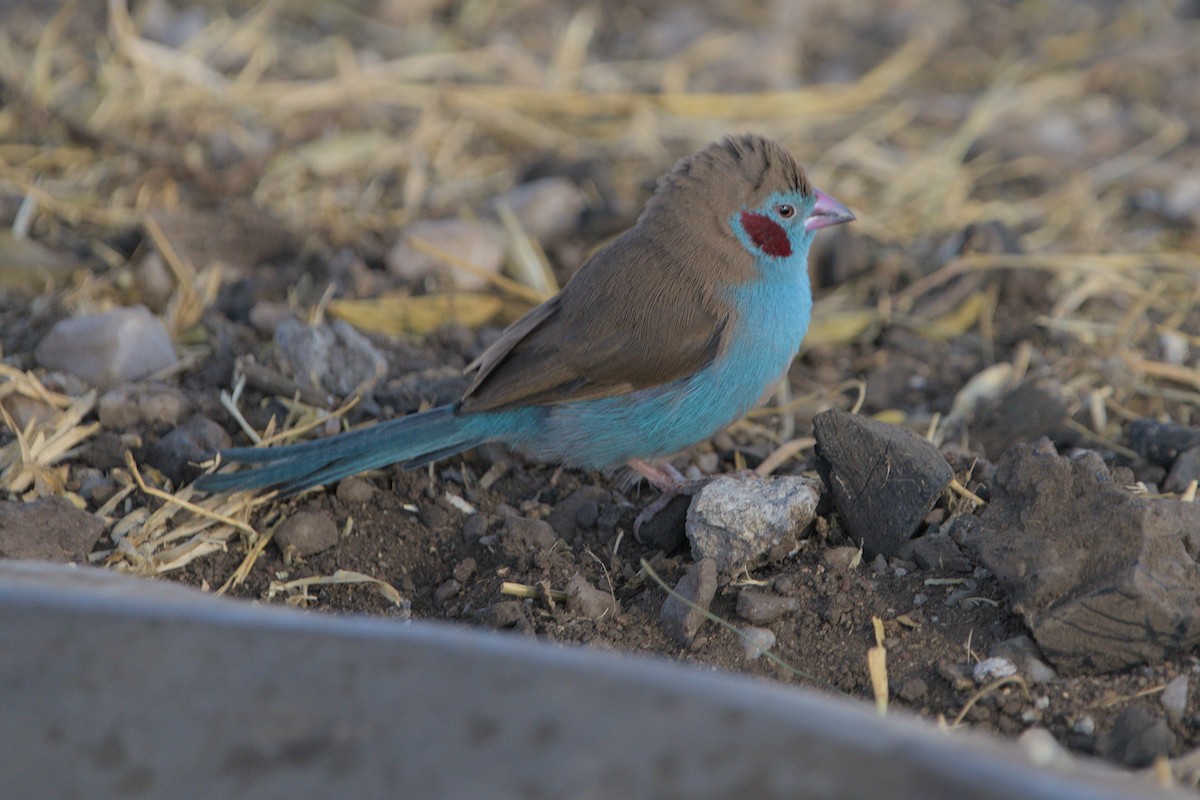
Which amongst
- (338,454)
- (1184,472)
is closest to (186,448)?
(338,454)

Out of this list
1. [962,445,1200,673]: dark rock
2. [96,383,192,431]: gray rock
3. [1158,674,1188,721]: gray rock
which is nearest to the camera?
[1158,674,1188,721]: gray rock

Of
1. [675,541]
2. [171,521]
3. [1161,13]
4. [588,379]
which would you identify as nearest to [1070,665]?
[675,541]

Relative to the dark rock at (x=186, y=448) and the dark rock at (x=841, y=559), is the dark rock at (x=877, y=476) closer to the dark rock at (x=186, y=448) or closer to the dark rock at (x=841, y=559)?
the dark rock at (x=841, y=559)

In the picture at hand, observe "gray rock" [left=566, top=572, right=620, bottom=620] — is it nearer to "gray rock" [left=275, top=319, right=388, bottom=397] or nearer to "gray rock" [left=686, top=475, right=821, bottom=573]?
"gray rock" [left=686, top=475, right=821, bottom=573]

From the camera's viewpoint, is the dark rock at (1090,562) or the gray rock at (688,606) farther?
the gray rock at (688,606)

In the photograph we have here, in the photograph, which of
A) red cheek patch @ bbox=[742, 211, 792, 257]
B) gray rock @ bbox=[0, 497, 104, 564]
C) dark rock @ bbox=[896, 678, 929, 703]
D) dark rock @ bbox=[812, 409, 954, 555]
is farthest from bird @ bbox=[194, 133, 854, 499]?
dark rock @ bbox=[896, 678, 929, 703]

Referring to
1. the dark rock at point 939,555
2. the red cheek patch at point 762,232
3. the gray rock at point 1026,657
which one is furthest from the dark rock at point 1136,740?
the red cheek patch at point 762,232
